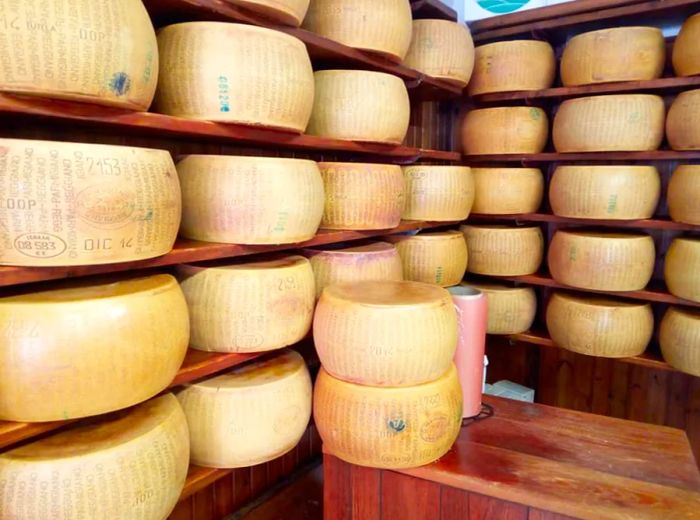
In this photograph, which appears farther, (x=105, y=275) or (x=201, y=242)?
(x=201, y=242)

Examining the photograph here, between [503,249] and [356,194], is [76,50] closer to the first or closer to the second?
[356,194]

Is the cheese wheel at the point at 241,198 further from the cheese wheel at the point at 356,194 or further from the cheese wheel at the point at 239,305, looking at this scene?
the cheese wheel at the point at 356,194

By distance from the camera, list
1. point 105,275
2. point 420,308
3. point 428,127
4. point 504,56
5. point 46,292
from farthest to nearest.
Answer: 1. point 428,127
2. point 504,56
3. point 420,308
4. point 105,275
5. point 46,292

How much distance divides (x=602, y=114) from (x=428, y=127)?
2.78ft

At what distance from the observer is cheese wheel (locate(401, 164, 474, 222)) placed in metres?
2.21

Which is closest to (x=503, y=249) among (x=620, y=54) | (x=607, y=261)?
(x=607, y=261)

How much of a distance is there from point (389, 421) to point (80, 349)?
2.51 feet

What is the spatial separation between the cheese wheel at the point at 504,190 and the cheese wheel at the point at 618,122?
28 centimetres

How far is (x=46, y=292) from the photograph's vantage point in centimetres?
114

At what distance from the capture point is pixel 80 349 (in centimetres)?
106

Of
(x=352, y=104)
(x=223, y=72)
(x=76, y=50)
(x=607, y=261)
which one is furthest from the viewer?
(x=607, y=261)

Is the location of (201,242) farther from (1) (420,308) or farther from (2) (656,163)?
(2) (656,163)

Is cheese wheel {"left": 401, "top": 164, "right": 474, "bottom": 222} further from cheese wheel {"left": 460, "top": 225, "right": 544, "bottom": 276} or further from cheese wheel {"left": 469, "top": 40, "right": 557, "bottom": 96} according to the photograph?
cheese wheel {"left": 469, "top": 40, "right": 557, "bottom": 96}

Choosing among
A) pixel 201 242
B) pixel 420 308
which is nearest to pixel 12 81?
pixel 201 242
